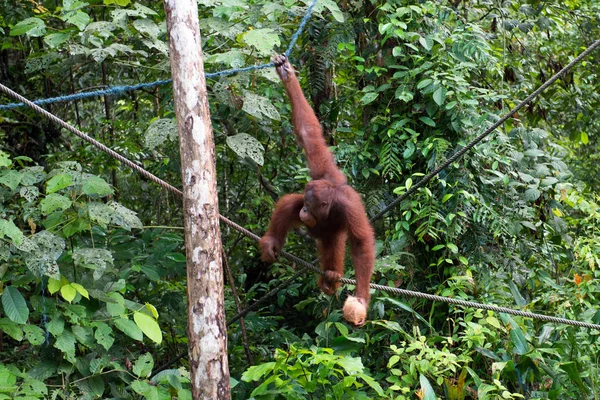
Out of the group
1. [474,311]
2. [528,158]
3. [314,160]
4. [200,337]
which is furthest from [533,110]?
[200,337]

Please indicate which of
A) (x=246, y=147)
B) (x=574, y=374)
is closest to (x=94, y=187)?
(x=246, y=147)

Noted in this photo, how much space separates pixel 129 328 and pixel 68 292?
1.32 feet

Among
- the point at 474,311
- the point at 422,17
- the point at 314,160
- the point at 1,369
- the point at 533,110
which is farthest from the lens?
the point at 533,110

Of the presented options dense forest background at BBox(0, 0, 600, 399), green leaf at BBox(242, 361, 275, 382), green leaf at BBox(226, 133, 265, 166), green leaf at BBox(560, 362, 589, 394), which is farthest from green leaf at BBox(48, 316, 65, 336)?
green leaf at BBox(560, 362, 589, 394)

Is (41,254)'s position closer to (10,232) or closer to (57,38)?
(10,232)

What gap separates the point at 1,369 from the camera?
12.1 ft

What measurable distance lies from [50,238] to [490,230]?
124 inches

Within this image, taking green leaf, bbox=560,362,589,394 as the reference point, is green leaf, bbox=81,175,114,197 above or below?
above

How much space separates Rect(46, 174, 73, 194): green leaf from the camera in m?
3.75

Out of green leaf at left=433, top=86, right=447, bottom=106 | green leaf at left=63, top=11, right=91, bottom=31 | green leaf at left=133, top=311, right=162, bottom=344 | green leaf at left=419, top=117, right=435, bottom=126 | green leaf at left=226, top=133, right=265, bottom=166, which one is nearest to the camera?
green leaf at left=133, top=311, right=162, bottom=344

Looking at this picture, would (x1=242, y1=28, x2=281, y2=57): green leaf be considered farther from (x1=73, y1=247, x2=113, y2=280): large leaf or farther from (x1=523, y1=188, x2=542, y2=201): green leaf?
(x1=523, y1=188, x2=542, y2=201): green leaf

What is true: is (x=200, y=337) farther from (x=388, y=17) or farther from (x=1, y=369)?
(x=388, y=17)

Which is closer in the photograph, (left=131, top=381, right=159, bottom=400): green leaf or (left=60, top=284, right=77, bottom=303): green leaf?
(left=60, top=284, right=77, bottom=303): green leaf

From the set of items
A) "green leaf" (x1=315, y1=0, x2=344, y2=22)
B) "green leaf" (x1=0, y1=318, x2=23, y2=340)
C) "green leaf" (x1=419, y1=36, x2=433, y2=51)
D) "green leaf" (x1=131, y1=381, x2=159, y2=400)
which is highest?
"green leaf" (x1=315, y1=0, x2=344, y2=22)
